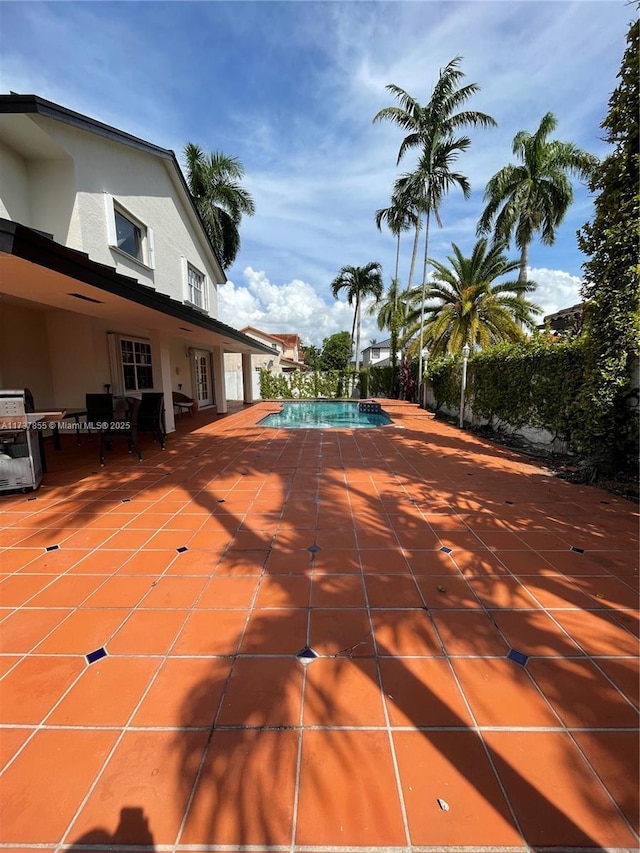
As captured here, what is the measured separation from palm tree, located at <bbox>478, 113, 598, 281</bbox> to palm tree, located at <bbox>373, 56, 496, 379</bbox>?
265cm

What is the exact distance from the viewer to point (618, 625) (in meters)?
2.43

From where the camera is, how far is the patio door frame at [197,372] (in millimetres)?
14484

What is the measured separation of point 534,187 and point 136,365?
1864 cm

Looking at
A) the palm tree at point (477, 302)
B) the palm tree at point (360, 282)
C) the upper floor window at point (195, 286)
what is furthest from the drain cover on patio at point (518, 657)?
the palm tree at point (360, 282)

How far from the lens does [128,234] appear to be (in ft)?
31.5

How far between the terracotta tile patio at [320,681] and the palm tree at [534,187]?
684 inches

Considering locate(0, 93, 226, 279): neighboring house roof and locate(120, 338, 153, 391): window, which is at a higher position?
locate(0, 93, 226, 279): neighboring house roof

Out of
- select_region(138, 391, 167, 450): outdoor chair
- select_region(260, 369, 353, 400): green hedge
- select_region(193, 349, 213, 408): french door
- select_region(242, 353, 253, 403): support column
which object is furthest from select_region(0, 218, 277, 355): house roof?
select_region(260, 369, 353, 400): green hedge

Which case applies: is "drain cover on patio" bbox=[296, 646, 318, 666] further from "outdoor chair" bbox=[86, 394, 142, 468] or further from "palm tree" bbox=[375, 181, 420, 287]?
"palm tree" bbox=[375, 181, 420, 287]

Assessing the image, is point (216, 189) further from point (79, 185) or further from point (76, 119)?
point (79, 185)

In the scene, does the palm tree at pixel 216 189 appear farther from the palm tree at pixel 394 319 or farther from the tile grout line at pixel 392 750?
the tile grout line at pixel 392 750

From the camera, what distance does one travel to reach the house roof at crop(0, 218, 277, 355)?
11.0 feet

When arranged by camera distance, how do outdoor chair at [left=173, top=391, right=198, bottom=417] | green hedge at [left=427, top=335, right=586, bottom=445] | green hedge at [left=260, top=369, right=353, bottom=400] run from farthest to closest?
green hedge at [left=260, top=369, right=353, bottom=400]
outdoor chair at [left=173, top=391, right=198, bottom=417]
green hedge at [left=427, top=335, right=586, bottom=445]

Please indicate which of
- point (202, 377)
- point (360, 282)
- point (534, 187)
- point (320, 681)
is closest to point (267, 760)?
point (320, 681)
